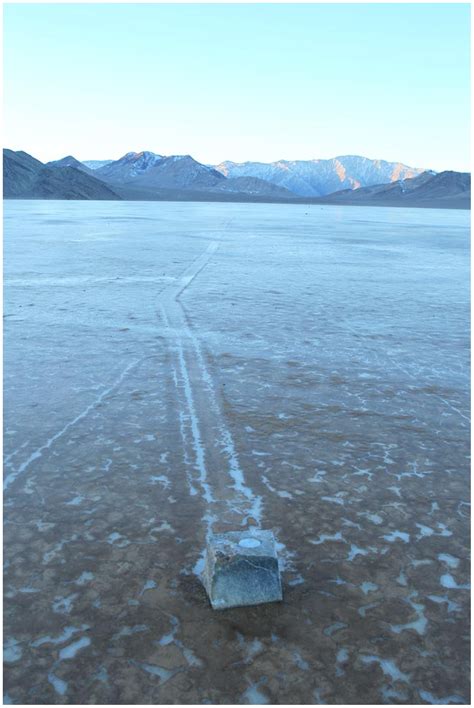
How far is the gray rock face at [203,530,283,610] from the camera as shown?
3764mm

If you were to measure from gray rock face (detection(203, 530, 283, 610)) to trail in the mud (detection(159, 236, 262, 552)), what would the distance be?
2.41 feet

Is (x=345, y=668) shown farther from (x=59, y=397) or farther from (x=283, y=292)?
(x=283, y=292)

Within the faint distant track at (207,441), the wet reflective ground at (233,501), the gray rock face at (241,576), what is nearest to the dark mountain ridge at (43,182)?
the wet reflective ground at (233,501)

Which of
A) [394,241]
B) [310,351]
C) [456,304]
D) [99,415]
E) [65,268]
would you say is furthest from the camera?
[394,241]

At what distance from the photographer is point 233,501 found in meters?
5.00

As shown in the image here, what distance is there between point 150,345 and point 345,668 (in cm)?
660

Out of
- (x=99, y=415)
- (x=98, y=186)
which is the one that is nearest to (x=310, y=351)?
(x=99, y=415)

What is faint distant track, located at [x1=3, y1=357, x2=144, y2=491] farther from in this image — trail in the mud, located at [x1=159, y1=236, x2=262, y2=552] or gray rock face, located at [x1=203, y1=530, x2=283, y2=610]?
gray rock face, located at [x1=203, y1=530, x2=283, y2=610]

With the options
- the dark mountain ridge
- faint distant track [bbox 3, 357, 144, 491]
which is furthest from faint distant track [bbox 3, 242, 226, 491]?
the dark mountain ridge

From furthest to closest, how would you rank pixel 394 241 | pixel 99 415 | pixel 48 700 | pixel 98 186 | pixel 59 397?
pixel 98 186 → pixel 394 241 → pixel 59 397 → pixel 99 415 → pixel 48 700

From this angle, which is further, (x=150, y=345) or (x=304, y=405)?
(x=150, y=345)

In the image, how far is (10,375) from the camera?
7.99 metres

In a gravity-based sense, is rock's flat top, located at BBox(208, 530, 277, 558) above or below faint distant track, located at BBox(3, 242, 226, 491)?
below

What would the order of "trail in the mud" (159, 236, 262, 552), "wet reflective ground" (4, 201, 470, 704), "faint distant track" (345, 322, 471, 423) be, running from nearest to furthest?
"wet reflective ground" (4, 201, 470, 704)
"trail in the mud" (159, 236, 262, 552)
"faint distant track" (345, 322, 471, 423)
